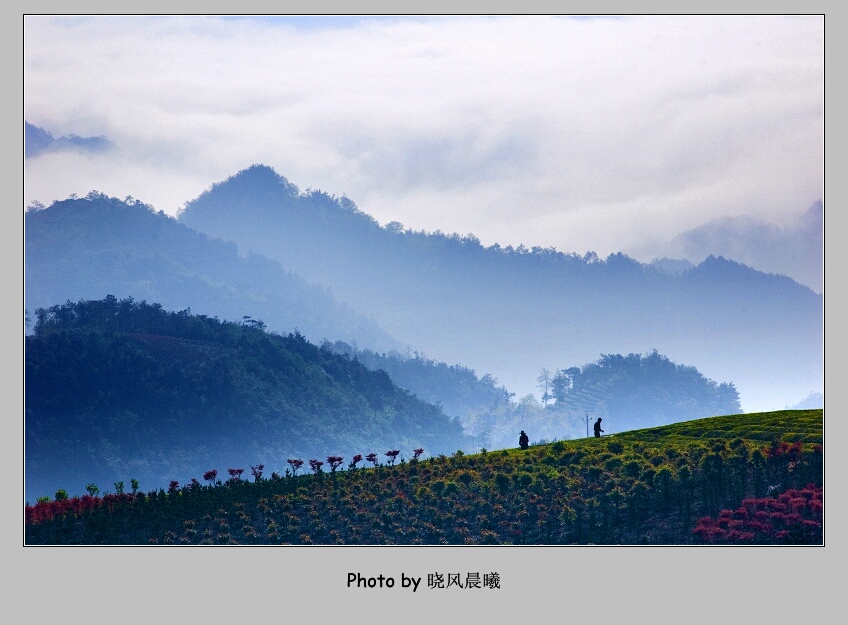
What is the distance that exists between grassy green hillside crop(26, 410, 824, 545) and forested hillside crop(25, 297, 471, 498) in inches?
4360

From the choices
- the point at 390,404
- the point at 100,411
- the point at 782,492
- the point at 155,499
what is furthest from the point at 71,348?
the point at 782,492

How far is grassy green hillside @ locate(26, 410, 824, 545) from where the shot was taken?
29.2m

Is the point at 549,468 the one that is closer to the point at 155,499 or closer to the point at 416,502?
the point at 416,502

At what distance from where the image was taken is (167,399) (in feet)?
489

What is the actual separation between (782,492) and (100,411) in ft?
421

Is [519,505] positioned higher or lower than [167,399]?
lower

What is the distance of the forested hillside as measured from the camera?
468ft

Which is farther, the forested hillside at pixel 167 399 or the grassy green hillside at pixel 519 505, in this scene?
the forested hillside at pixel 167 399

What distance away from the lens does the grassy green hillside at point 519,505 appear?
95.7 ft

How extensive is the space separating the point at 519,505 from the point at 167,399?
12370 cm

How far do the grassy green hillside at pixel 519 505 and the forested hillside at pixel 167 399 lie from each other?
111 meters

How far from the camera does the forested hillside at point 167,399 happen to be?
14262cm

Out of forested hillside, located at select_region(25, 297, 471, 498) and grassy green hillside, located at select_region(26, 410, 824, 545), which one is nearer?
grassy green hillside, located at select_region(26, 410, 824, 545)

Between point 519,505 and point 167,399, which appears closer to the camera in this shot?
point 519,505
